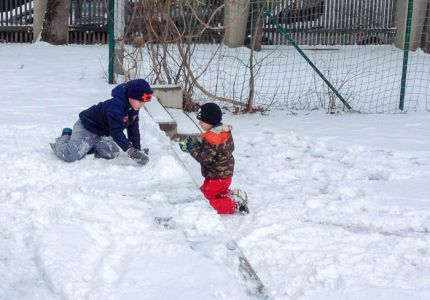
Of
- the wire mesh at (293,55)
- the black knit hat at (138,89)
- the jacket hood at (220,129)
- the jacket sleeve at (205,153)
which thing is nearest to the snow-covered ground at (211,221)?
the jacket sleeve at (205,153)

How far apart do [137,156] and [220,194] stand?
0.78 m

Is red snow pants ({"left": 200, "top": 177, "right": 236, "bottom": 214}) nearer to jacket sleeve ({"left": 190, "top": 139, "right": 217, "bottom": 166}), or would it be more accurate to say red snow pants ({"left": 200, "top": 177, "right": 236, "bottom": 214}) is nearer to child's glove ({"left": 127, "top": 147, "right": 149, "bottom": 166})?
jacket sleeve ({"left": 190, "top": 139, "right": 217, "bottom": 166})

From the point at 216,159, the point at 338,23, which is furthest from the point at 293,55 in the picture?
the point at 216,159

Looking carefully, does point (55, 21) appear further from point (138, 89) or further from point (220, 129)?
point (220, 129)

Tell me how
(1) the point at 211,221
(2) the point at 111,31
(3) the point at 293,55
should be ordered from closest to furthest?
1. (1) the point at 211,221
2. (2) the point at 111,31
3. (3) the point at 293,55

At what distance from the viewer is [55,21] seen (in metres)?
16.9

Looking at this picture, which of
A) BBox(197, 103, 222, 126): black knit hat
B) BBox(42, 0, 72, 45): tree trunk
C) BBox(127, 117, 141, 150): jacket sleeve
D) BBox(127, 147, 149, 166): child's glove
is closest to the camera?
BBox(197, 103, 222, 126): black knit hat

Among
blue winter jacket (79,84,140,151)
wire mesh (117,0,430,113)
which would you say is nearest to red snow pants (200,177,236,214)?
blue winter jacket (79,84,140,151)

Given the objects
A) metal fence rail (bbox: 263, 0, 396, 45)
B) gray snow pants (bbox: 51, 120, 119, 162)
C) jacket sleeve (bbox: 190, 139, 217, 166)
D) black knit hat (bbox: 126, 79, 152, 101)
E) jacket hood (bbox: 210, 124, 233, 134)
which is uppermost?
metal fence rail (bbox: 263, 0, 396, 45)

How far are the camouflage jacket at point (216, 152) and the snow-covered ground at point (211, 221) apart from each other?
182 millimetres

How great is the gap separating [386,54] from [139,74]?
7.87m

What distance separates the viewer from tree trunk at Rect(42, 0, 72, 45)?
1680 cm

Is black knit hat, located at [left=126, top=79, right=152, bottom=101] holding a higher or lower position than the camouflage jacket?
higher

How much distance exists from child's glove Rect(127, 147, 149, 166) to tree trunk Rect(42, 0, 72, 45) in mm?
11915
